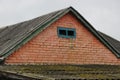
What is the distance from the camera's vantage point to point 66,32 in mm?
18109

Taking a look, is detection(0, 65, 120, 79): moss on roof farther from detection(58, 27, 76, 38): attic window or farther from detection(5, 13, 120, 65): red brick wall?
detection(58, 27, 76, 38): attic window

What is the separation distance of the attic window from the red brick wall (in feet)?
0.55

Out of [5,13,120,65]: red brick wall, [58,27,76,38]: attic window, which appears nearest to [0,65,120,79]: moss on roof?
[5,13,120,65]: red brick wall

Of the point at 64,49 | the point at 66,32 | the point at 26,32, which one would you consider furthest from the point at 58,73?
the point at 66,32

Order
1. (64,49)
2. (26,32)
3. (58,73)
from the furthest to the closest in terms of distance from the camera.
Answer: (64,49) → (26,32) → (58,73)

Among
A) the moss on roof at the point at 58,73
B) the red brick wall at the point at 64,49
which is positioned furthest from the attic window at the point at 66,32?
the moss on roof at the point at 58,73

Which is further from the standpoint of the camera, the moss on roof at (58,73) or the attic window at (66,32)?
the attic window at (66,32)

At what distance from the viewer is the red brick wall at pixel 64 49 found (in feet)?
55.1

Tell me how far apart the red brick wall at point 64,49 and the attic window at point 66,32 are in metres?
0.17

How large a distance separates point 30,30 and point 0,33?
401 centimetres

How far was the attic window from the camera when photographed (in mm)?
17969

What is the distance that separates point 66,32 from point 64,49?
847 millimetres

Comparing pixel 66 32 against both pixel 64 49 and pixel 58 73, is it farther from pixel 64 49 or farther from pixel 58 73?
pixel 58 73

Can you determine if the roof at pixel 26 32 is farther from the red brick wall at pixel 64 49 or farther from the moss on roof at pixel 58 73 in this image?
the moss on roof at pixel 58 73
